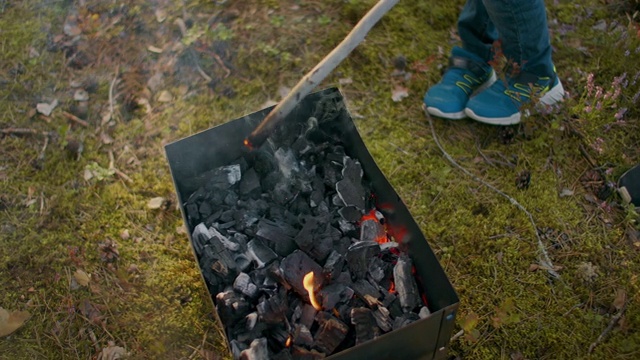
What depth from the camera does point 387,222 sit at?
8.79 feet

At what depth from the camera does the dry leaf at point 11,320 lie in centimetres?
285

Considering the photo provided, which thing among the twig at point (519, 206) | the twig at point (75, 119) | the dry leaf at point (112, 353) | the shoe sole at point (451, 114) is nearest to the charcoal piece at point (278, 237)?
the dry leaf at point (112, 353)

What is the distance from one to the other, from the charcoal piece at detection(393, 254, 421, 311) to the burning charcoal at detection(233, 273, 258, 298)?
0.65 m

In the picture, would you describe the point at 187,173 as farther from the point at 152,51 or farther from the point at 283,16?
the point at 283,16

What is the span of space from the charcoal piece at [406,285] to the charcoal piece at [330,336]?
1.08 feet

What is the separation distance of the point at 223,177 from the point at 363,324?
1.07m

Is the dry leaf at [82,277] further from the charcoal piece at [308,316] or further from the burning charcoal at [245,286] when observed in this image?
the charcoal piece at [308,316]

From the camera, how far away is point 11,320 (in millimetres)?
2871

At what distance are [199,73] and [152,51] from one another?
0.46 metres

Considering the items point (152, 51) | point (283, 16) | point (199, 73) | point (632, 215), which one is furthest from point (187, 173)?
point (632, 215)

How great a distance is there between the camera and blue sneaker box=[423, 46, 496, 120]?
355 cm

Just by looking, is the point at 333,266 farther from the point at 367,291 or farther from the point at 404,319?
the point at 404,319

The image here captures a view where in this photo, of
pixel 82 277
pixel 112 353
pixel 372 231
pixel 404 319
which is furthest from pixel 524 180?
pixel 82 277

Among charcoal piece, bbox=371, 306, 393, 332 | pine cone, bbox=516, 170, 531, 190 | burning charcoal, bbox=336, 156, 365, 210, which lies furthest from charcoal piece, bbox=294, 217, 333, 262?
pine cone, bbox=516, 170, 531, 190
